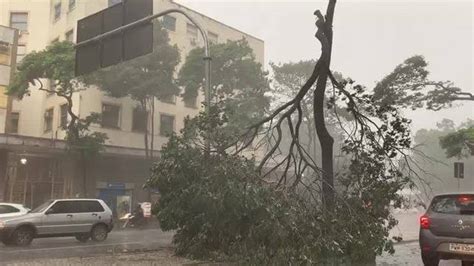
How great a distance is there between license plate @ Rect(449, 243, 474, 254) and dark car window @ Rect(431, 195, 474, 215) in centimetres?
63

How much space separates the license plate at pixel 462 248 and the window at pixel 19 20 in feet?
126

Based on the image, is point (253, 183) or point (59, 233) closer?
point (253, 183)

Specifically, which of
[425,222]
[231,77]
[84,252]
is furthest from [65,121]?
[425,222]

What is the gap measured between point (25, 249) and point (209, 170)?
8.17 meters

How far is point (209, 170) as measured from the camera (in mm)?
11602

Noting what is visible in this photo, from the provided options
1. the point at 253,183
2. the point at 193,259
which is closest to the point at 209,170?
the point at 253,183

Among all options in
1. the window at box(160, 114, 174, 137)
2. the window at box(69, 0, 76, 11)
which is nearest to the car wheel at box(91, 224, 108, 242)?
the window at box(160, 114, 174, 137)

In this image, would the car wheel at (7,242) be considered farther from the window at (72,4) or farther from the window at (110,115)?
the window at (72,4)

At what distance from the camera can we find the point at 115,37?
1348 cm

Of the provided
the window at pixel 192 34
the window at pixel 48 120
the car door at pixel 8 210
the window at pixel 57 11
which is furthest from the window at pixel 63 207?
the window at pixel 192 34

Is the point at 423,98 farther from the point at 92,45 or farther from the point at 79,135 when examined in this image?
the point at 79,135

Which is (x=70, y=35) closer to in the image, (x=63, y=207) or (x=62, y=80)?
(x=62, y=80)

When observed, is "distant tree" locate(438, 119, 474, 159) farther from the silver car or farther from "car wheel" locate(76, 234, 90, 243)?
"car wheel" locate(76, 234, 90, 243)

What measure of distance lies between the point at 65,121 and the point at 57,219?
17.4 metres
